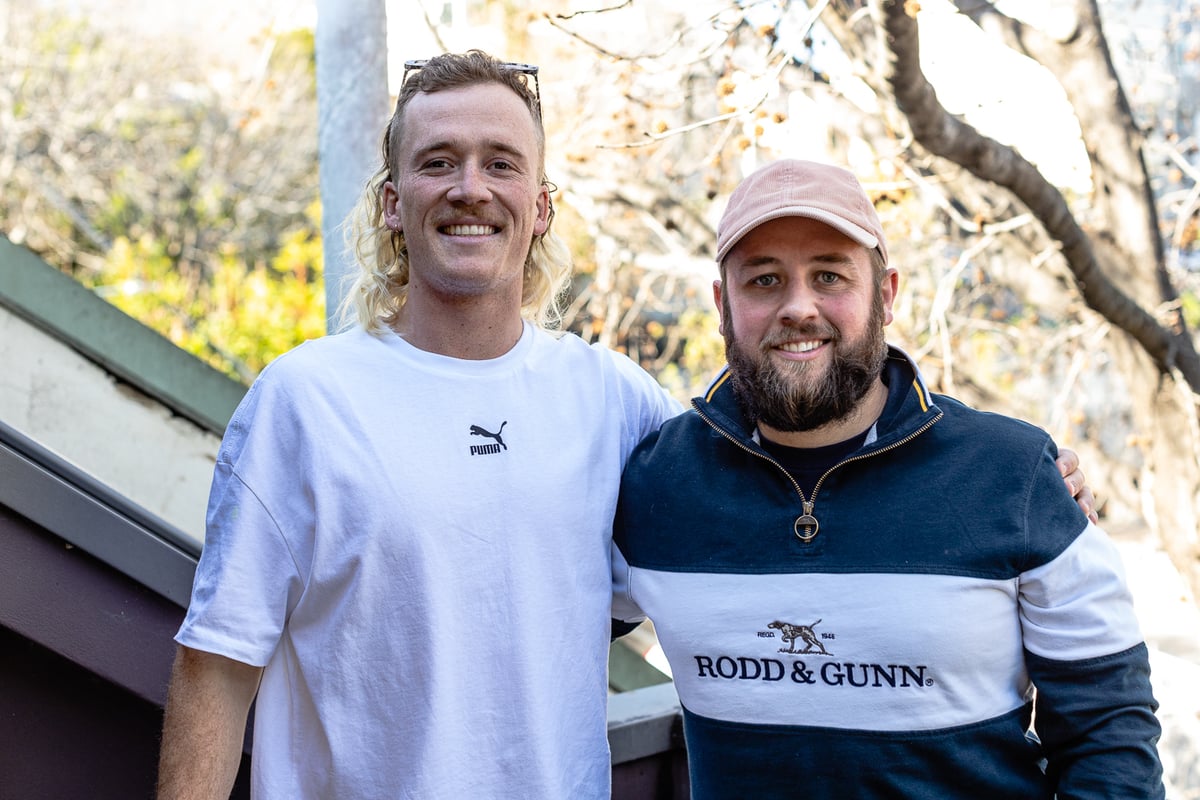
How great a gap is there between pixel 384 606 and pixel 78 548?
0.62 metres

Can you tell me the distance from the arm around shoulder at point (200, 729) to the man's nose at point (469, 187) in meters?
0.96

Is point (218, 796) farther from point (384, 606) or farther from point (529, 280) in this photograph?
point (529, 280)

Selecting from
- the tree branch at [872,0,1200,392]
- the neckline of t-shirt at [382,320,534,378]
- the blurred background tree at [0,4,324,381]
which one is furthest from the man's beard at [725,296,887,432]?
the blurred background tree at [0,4,324,381]

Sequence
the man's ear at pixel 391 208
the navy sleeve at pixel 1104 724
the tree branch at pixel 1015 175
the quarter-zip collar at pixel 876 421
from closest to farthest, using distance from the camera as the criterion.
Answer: the navy sleeve at pixel 1104 724
the quarter-zip collar at pixel 876 421
the man's ear at pixel 391 208
the tree branch at pixel 1015 175

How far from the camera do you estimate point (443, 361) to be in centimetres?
232

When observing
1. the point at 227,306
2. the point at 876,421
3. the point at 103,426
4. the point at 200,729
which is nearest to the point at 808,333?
the point at 876,421

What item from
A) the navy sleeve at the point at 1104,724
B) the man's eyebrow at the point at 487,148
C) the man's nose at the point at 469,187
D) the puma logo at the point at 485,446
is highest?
the man's eyebrow at the point at 487,148

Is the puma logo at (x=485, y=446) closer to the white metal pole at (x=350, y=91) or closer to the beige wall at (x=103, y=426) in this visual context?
the white metal pole at (x=350, y=91)

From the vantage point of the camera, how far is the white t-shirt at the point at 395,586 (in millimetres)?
2084

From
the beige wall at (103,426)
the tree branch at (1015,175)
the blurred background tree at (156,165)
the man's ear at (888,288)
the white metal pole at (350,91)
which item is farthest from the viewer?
the blurred background tree at (156,165)

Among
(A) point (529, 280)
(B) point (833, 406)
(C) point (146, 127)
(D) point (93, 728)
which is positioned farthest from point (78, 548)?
(C) point (146, 127)

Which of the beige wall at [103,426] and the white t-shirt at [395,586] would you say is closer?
the white t-shirt at [395,586]

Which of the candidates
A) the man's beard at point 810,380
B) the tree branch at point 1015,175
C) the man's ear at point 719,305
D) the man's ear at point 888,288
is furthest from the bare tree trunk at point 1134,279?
the man's beard at point 810,380

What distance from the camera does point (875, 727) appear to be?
2.06 metres
